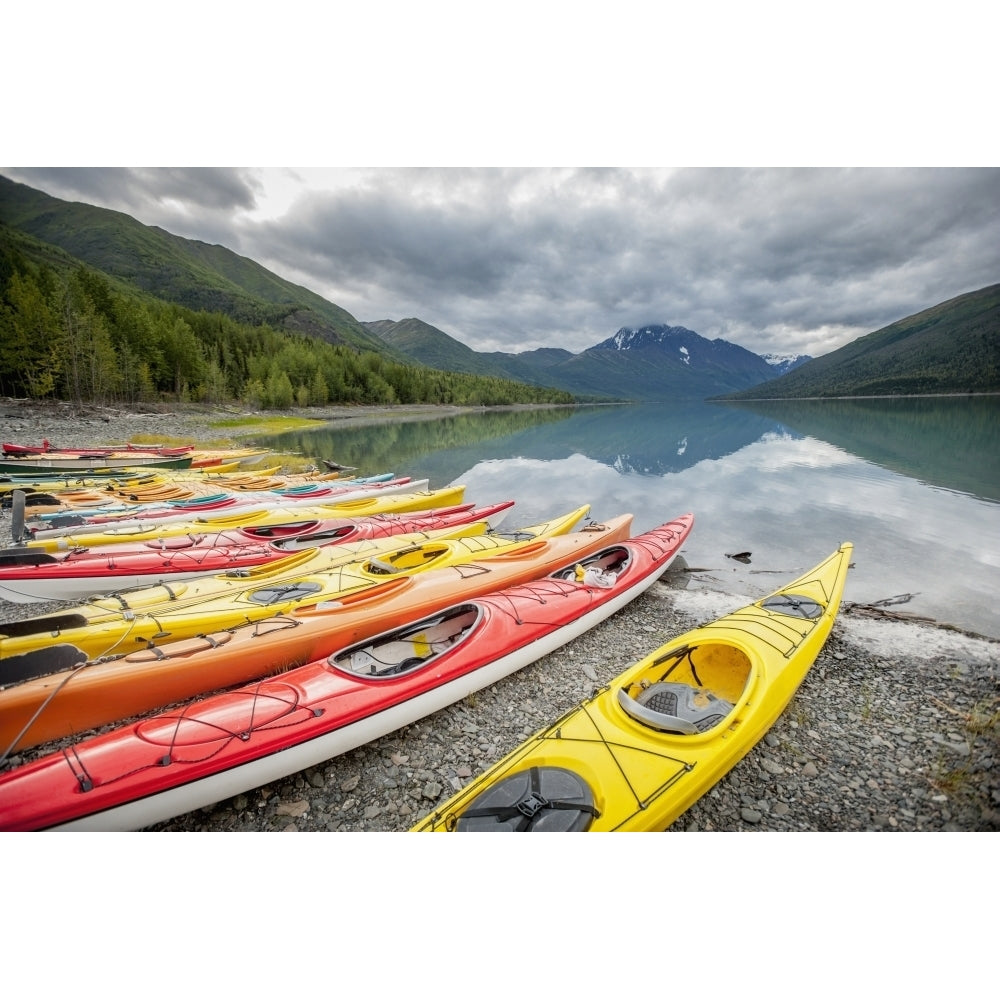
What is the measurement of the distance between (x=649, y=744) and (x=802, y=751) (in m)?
1.57

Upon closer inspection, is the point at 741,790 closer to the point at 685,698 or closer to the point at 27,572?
the point at 685,698

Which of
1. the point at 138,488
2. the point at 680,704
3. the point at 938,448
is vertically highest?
the point at 938,448

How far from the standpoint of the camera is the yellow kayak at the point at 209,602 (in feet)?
12.2

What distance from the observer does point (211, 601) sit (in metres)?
5.14

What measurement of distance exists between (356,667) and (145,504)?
29.7ft

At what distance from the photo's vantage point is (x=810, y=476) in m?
18.3

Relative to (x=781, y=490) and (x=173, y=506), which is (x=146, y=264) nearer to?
(x=173, y=506)

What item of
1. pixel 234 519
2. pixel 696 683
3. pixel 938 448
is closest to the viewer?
pixel 696 683

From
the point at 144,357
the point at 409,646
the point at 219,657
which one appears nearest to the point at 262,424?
the point at 144,357

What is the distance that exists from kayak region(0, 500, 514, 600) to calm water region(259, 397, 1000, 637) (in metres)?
5.82

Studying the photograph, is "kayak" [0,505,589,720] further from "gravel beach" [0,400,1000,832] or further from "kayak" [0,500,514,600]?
"gravel beach" [0,400,1000,832]

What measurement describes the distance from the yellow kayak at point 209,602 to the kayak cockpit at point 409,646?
3.49 ft

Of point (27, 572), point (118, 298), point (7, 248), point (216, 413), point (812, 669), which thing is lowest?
point (812, 669)

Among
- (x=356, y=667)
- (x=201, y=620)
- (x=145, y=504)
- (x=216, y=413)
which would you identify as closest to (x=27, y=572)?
(x=201, y=620)
